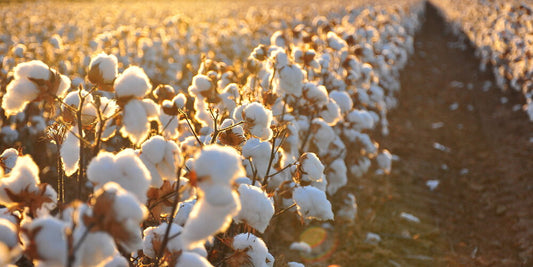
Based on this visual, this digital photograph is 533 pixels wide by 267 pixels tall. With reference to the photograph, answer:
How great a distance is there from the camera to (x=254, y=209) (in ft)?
6.33

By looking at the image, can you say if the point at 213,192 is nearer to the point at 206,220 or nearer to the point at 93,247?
the point at 206,220

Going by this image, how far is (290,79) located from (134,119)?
5.08 ft

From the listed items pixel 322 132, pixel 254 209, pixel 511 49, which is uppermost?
pixel 254 209

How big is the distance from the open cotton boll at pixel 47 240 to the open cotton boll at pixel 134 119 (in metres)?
0.42

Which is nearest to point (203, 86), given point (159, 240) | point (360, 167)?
point (159, 240)

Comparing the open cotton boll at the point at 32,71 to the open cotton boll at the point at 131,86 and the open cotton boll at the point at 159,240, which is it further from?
the open cotton boll at the point at 159,240

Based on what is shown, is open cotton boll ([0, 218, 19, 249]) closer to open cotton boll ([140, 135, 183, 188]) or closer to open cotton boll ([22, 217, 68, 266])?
open cotton boll ([22, 217, 68, 266])

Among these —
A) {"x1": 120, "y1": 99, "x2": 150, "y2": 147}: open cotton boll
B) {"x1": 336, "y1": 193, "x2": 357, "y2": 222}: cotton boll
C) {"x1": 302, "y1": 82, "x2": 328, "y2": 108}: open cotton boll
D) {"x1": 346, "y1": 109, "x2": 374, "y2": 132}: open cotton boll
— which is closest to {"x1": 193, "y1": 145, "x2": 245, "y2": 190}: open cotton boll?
{"x1": 120, "y1": 99, "x2": 150, "y2": 147}: open cotton boll

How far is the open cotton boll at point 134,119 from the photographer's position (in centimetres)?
160

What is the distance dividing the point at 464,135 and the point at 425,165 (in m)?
1.92

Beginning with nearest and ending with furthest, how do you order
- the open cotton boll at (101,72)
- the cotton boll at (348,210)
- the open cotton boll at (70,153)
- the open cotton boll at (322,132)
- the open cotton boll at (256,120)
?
the open cotton boll at (101,72)
the open cotton boll at (70,153)
the open cotton boll at (256,120)
the open cotton boll at (322,132)
the cotton boll at (348,210)

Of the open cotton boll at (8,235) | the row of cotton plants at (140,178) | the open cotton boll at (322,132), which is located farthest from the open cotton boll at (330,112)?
the open cotton boll at (8,235)

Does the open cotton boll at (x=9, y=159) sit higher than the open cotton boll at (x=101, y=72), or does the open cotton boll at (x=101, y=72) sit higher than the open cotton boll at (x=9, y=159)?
the open cotton boll at (x=101, y=72)

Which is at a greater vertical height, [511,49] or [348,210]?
[348,210]
